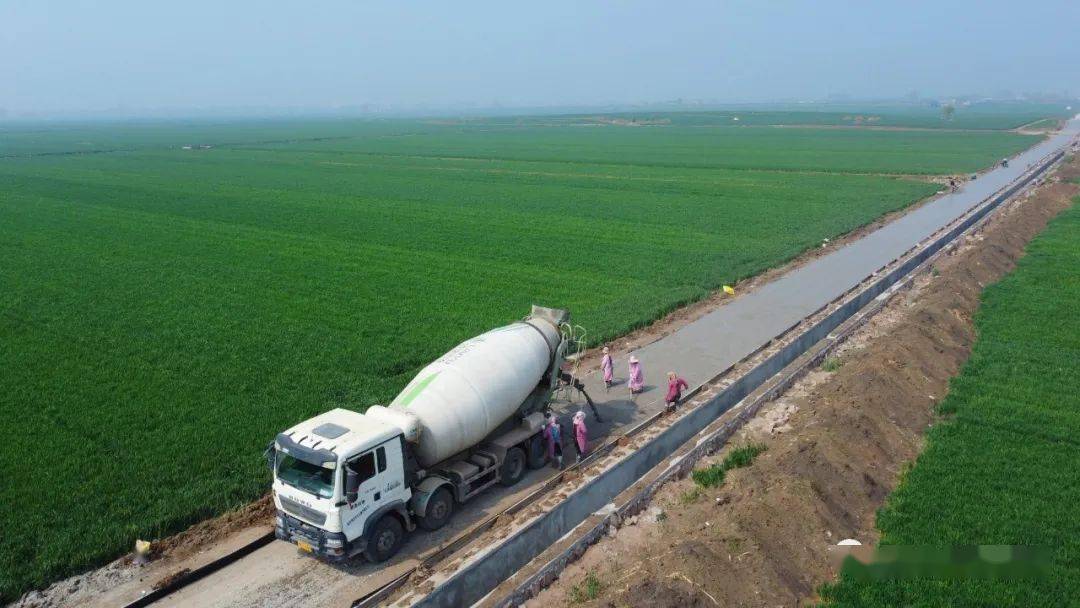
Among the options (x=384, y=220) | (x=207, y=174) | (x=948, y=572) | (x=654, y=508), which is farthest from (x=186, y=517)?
(x=207, y=174)

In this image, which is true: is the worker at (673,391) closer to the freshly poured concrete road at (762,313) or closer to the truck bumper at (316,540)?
the freshly poured concrete road at (762,313)

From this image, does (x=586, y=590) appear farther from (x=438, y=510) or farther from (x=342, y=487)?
(x=342, y=487)

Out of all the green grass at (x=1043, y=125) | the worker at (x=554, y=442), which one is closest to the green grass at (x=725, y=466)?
the worker at (x=554, y=442)

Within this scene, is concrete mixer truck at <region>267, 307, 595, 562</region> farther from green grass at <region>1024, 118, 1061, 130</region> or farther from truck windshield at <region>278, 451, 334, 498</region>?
green grass at <region>1024, 118, 1061, 130</region>

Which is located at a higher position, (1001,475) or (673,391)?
(673,391)

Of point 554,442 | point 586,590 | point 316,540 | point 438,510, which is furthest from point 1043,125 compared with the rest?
point 316,540

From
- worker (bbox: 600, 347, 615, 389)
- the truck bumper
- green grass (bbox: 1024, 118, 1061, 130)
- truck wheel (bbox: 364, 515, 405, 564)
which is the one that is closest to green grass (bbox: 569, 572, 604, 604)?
truck wheel (bbox: 364, 515, 405, 564)

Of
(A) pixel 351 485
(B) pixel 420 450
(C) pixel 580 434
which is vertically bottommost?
(C) pixel 580 434
